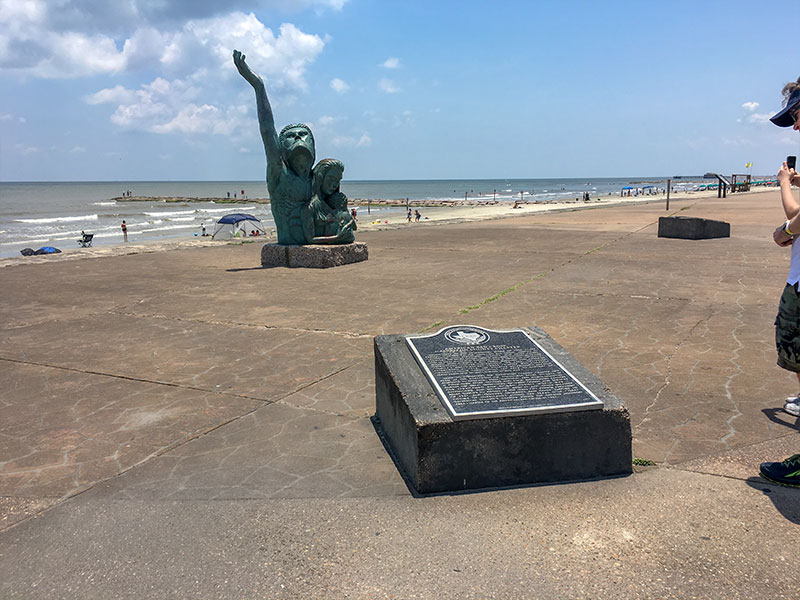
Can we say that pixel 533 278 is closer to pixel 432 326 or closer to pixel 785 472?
pixel 432 326

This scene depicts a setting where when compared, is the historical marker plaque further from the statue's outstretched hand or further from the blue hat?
the statue's outstretched hand

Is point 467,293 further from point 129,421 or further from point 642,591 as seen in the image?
point 642,591

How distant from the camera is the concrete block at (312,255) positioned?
10.7m

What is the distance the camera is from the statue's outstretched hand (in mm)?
10375

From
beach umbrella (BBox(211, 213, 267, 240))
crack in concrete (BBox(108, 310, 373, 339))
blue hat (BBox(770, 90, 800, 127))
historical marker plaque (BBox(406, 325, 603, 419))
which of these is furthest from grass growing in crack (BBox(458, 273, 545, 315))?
beach umbrella (BBox(211, 213, 267, 240))

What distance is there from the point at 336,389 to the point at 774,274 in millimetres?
7492

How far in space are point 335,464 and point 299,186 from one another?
27.5ft

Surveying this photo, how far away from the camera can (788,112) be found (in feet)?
9.80

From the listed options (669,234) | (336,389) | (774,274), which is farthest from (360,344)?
(669,234)

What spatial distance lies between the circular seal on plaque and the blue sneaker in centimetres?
161

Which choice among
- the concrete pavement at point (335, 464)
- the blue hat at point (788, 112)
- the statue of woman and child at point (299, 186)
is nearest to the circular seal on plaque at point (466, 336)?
the concrete pavement at point (335, 464)

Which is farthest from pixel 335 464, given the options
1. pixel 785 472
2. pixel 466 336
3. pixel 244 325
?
pixel 244 325

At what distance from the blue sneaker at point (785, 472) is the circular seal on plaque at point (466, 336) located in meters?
1.61

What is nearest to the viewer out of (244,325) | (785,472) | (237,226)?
(785,472)
